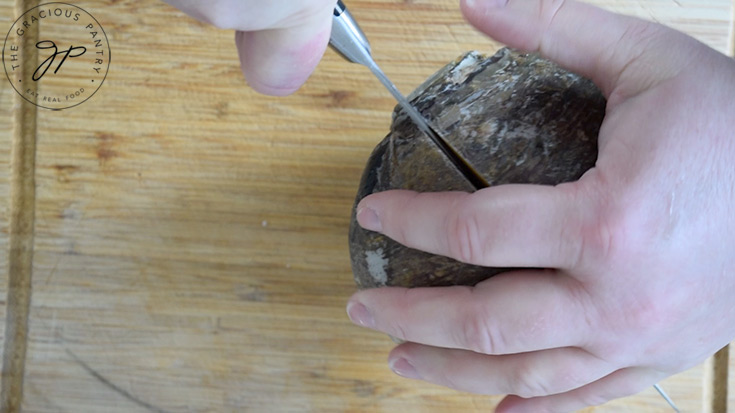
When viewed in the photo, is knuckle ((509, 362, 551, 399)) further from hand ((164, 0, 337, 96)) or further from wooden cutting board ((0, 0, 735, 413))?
hand ((164, 0, 337, 96))

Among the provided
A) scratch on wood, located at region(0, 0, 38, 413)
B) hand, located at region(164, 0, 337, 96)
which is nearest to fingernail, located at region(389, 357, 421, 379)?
hand, located at region(164, 0, 337, 96)

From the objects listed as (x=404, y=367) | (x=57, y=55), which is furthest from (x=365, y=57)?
(x=57, y=55)

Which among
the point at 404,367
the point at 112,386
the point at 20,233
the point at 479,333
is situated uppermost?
the point at 479,333

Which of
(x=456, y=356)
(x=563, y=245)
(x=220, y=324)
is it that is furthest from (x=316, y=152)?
(x=563, y=245)

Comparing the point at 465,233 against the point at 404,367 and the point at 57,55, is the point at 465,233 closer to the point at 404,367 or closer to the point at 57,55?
the point at 404,367

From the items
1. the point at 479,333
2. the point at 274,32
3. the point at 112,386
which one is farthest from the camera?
the point at 112,386

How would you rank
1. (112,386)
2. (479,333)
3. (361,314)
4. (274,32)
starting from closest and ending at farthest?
(274,32)
(479,333)
(361,314)
(112,386)

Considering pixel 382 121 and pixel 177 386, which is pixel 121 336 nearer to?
pixel 177 386

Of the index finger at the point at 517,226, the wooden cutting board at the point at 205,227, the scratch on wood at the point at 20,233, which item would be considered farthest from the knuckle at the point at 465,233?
the scratch on wood at the point at 20,233
